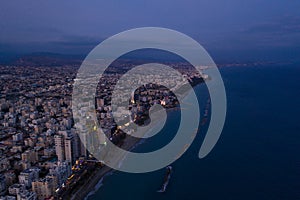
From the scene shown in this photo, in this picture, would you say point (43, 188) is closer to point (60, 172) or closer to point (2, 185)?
point (60, 172)

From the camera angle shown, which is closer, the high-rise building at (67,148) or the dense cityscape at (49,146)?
the dense cityscape at (49,146)

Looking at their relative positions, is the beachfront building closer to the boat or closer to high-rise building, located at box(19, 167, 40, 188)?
high-rise building, located at box(19, 167, 40, 188)

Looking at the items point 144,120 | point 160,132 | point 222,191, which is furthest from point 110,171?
point 144,120

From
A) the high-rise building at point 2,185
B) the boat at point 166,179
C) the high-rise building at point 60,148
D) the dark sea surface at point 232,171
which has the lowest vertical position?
the dark sea surface at point 232,171

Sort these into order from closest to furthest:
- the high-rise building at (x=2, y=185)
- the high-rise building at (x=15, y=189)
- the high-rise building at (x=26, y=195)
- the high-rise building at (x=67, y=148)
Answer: the high-rise building at (x=26, y=195)
the high-rise building at (x=15, y=189)
the high-rise building at (x=2, y=185)
the high-rise building at (x=67, y=148)

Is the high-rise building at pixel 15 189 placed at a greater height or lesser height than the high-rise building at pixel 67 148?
lesser

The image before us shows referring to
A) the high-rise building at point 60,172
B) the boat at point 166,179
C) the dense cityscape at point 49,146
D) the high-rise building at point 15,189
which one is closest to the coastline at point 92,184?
the dense cityscape at point 49,146

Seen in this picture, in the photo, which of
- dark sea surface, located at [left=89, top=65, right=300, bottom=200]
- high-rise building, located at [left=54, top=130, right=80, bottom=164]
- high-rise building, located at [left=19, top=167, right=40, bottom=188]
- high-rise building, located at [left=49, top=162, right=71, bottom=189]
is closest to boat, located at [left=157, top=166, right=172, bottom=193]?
dark sea surface, located at [left=89, top=65, right=300, bottom=200]

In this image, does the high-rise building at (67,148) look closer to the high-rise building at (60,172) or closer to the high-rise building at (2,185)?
the high-rise building at (60,172)

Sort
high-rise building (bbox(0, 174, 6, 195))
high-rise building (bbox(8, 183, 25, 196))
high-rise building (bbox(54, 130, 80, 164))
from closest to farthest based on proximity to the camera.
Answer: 1. high-rise building (bbox(8, 183, 25, 196))
2. high-rise building (bbox(0, 174, 6, 195))
3. high-rise building (bbox(54, 130, 80, 164))

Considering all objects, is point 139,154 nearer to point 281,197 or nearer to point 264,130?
point 281,197

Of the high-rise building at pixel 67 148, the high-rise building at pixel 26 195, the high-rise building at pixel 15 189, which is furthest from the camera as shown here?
the high-rise building at pixel 67 148

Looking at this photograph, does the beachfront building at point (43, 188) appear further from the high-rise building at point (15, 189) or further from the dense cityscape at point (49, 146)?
the high-rise building at point (15, 189)
